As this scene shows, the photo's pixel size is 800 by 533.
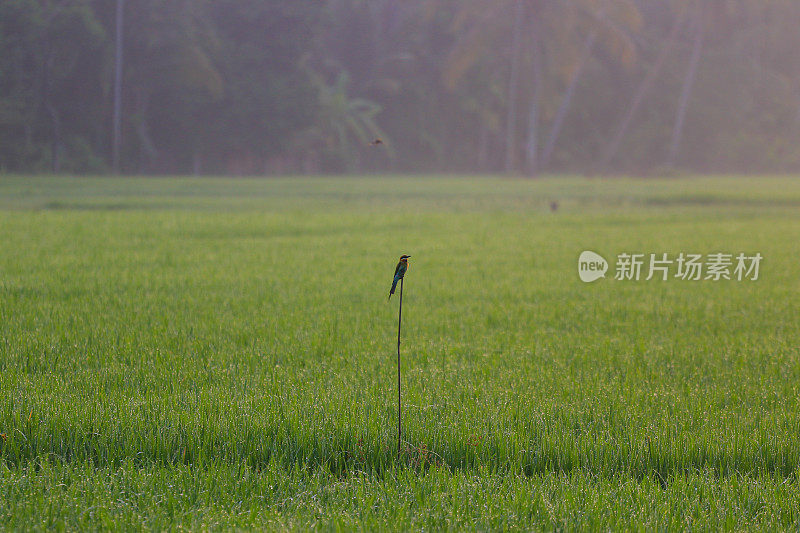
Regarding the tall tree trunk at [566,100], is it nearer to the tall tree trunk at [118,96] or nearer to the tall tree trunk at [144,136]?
the tall tree trunk at [144,136]

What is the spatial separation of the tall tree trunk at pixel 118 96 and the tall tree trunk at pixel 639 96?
32067 mm

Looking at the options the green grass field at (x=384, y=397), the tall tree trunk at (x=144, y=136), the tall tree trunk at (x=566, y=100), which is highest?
the tall tree trunk at (x=566, y=100)

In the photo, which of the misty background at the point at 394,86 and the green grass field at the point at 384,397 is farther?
the misty background at the point at 394,86

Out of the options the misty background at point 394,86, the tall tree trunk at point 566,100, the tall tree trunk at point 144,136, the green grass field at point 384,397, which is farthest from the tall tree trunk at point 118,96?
the green grass field at point 384,397

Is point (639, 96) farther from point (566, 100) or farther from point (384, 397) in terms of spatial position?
point (384, 397)

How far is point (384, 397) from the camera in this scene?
4.16m

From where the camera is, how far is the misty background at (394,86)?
123 ft

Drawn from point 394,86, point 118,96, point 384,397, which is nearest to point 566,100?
point 394,86

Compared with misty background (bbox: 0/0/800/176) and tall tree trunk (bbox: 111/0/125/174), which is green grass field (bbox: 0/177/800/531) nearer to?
tall tree trunk (bbox: 111/0/125/174)

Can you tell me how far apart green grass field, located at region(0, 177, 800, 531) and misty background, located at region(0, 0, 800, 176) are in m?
30.5

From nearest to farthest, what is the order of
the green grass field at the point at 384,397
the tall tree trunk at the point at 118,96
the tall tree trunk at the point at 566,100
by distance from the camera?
the green grass field at the point at 384,397
the tall tree trunk at the point at 118,96
the tall tree trunk at the point at 566,100

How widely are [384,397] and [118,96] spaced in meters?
37.4

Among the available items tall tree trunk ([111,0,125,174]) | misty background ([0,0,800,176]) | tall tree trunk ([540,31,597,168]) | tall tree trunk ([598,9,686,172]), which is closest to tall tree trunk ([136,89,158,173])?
misty background ([0,0,800,176])

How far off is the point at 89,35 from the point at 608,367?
37.1m
